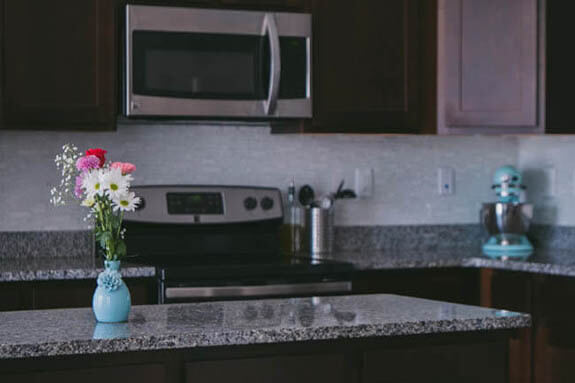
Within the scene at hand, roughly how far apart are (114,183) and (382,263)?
1.85 metres

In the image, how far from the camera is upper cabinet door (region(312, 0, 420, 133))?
12.8 ft

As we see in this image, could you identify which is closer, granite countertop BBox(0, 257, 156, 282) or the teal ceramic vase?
the teal ceramic vase

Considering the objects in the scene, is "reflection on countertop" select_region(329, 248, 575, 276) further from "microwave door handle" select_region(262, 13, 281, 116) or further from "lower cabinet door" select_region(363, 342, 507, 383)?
"lower cabinet door" select_region(363, 342, 507, 383)

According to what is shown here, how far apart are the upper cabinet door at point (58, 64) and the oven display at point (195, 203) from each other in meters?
0.46

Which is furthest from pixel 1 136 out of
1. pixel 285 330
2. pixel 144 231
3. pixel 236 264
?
pixel 285 330

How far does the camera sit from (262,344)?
2.06 m

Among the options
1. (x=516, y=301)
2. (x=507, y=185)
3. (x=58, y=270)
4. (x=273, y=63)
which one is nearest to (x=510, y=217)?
(x=507, y=185)

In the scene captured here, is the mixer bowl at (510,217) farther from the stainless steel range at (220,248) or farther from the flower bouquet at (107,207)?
the flower bouquet at (107,207)

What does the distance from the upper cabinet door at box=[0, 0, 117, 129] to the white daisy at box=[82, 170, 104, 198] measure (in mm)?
1536

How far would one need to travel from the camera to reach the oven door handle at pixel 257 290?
3373 mm

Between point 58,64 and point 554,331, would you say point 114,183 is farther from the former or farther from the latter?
point 554,331

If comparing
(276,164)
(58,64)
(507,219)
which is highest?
(58,64)

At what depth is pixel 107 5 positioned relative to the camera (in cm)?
362

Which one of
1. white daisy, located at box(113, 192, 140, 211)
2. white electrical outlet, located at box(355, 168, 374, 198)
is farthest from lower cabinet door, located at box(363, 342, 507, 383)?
white electrical outlet, located at box(355, 168, 374, 198)
